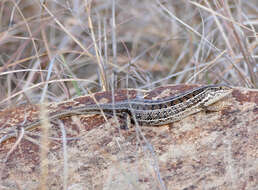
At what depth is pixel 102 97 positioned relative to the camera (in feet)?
20.0

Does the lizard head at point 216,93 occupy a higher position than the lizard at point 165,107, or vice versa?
the lizard head at point 216,93

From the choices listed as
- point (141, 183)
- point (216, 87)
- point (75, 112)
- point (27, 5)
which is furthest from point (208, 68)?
point (27, 5)

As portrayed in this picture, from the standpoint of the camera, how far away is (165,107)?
552 cm

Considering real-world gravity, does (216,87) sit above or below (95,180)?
above

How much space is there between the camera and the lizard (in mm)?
5391

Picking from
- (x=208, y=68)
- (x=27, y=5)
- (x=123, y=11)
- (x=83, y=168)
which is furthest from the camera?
(x=27, y=5)

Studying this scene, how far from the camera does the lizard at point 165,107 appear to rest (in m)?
5.39

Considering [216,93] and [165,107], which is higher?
[216,93]

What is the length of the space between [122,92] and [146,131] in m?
1.06

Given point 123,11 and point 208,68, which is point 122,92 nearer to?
point 208,68

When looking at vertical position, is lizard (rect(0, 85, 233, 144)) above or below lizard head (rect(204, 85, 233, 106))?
below

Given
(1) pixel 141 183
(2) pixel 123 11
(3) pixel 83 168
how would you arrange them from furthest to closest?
(2) pixel 123 11 → (3) pixel 83 168 → (1) pixel 141 183

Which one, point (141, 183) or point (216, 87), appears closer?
point (141, 183)

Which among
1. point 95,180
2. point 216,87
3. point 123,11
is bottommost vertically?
point 95,180
